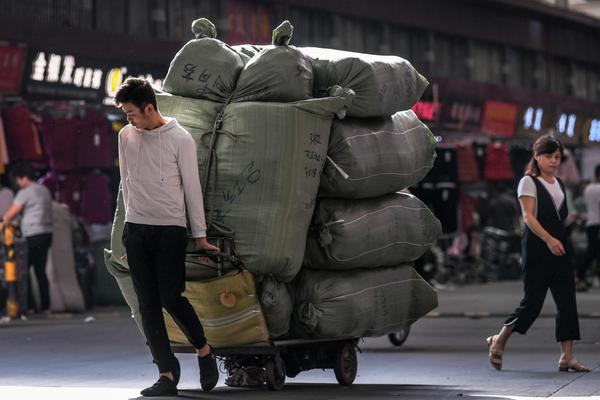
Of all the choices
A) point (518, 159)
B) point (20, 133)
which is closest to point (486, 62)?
point (518, 159)

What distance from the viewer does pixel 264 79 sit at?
9.34 meters

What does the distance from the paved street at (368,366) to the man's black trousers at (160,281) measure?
37 centimetres

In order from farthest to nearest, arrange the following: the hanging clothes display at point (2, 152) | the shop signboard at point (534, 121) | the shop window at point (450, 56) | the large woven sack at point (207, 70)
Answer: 1. the shop signboard at point (534, 121)
2. the shop window at point (450, 56)
3. the hanging clothes display at point (2, 152)
4. the large woven sack at point (207, 70)

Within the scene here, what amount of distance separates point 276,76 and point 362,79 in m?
0.80

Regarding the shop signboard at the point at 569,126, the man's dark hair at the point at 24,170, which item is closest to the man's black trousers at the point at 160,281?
the man's dark hair at the point at 24,170

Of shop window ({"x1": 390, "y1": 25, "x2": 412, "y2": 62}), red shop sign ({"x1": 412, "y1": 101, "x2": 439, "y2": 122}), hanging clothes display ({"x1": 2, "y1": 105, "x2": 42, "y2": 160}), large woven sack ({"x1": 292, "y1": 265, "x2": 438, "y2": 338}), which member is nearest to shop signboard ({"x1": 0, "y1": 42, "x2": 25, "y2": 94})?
hanging clothes display ({"x1": 2, "y1": 105, "x2": 42, "y2": 160})

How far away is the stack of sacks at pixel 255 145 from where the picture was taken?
914cm

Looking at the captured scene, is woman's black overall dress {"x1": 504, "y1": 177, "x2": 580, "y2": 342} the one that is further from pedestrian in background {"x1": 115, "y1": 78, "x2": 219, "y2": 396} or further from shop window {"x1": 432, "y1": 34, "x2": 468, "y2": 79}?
shop window {"x1": 432, "y1": 34, "x2": 468, "y2": 79}

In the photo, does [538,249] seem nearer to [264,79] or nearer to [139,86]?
[264,79]

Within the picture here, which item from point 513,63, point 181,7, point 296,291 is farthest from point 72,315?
point 513,63

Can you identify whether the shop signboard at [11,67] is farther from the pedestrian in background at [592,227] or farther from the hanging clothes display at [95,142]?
the pedestrian in background at [592,227]

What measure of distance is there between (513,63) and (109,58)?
725 inches

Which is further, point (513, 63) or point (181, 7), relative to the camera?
point (513, 63)

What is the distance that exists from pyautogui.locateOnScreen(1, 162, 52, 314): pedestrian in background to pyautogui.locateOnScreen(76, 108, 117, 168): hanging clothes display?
148 centimetres
